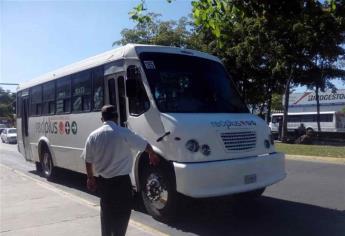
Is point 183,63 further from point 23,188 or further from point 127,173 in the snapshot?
point 23,188

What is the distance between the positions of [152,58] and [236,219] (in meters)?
3.12

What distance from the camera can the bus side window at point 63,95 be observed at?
11461mm

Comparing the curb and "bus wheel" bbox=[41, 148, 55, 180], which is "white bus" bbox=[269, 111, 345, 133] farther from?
"bus wheel" bbox=[41, 148, 55, 180]

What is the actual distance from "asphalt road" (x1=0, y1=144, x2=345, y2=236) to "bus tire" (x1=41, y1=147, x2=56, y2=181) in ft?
5.87

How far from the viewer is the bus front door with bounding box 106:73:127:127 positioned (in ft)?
28.3

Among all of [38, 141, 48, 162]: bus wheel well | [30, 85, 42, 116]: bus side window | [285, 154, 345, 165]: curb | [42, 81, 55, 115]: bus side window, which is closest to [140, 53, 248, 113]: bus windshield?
[42, 81, 55, 115]: bus side window

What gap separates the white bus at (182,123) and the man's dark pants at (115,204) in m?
1.62

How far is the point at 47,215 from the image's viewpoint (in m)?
7.73

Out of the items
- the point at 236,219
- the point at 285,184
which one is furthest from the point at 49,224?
the point at 285,184

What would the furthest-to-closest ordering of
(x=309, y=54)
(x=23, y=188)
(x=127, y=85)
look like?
1. (x=309, y=54)
2. (x=23, y=188)
3. (x=127, y=85)

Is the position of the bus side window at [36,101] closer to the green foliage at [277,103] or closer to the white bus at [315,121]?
the white bus at [315,121]

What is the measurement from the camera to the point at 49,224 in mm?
7168

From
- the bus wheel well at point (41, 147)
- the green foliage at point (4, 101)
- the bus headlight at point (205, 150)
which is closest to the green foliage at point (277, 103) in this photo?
the bus wheel well at point (41, 147)

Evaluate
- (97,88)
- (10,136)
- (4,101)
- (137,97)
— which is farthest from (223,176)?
(4,101)
